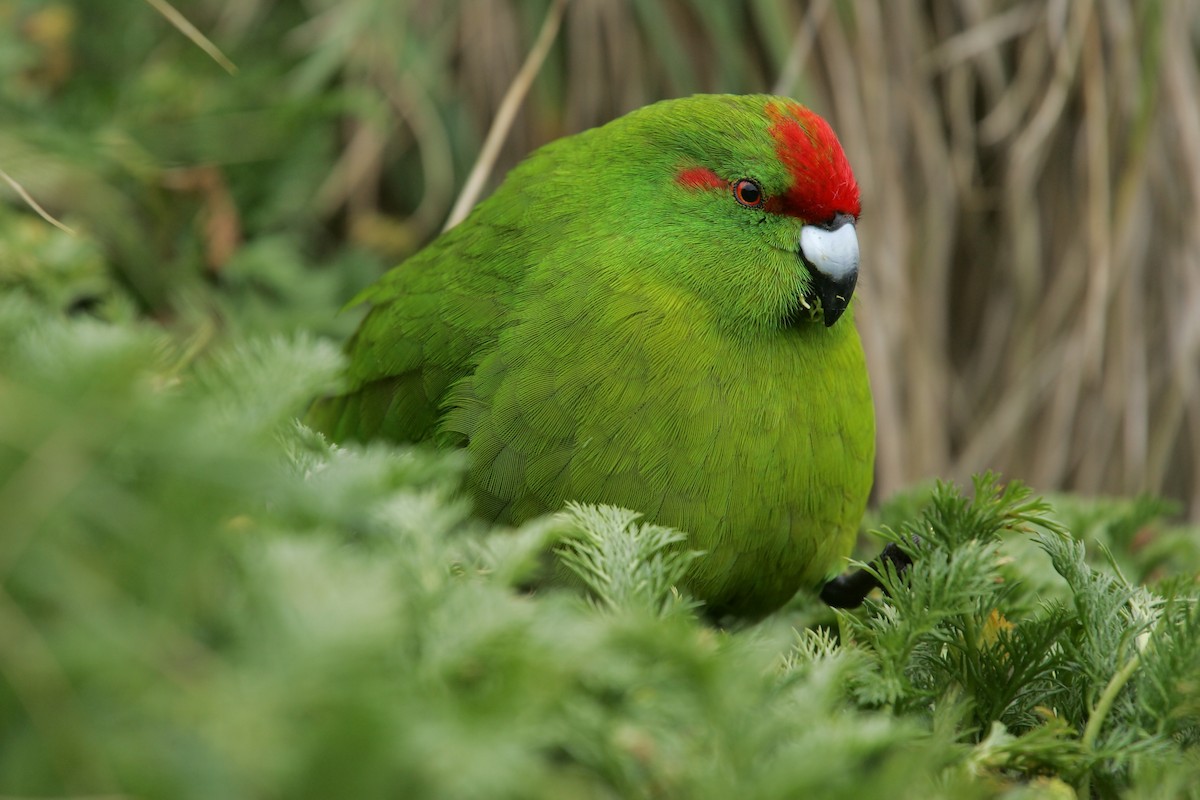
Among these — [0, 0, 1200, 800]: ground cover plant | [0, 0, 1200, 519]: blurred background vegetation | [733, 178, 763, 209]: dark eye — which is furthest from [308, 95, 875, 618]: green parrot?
[0, 0, 1200, 519]: blurred background vegetation

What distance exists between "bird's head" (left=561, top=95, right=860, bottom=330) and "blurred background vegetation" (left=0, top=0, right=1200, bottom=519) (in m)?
0.88

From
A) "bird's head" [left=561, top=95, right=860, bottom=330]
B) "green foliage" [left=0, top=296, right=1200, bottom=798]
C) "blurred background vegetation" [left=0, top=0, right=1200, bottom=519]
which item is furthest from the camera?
"blurred background vegetation" [left=0, top=0, right=1200, bottom=519]

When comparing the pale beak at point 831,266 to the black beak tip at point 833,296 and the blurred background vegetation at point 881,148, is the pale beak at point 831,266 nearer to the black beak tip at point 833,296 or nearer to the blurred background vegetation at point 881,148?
the black beak tip at point 833,296

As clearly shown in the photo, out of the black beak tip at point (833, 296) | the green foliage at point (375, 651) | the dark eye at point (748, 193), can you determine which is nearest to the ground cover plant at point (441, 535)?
the green foliage at point (375, 651)

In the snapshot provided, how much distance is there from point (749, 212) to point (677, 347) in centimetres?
29

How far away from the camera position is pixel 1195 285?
278cm

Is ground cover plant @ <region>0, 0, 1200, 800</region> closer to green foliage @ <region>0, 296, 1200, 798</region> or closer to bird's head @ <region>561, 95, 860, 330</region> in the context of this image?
green foliage @ <region>0, 296, 1200, 798</region>

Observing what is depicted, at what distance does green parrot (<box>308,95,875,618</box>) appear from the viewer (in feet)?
5.30

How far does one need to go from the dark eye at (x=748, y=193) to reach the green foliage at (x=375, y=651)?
808 mm

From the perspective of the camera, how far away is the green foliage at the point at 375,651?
0.67m

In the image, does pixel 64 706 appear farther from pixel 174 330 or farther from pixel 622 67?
pixel 622 67

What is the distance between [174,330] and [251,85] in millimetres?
740

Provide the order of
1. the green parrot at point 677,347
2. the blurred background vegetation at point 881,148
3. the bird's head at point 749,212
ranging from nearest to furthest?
the green parrot at point 677,347 < the bird's head at point 749,212 < the blurred background vegetation at point 881,148

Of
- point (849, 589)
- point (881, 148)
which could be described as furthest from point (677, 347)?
point (881, 148)
